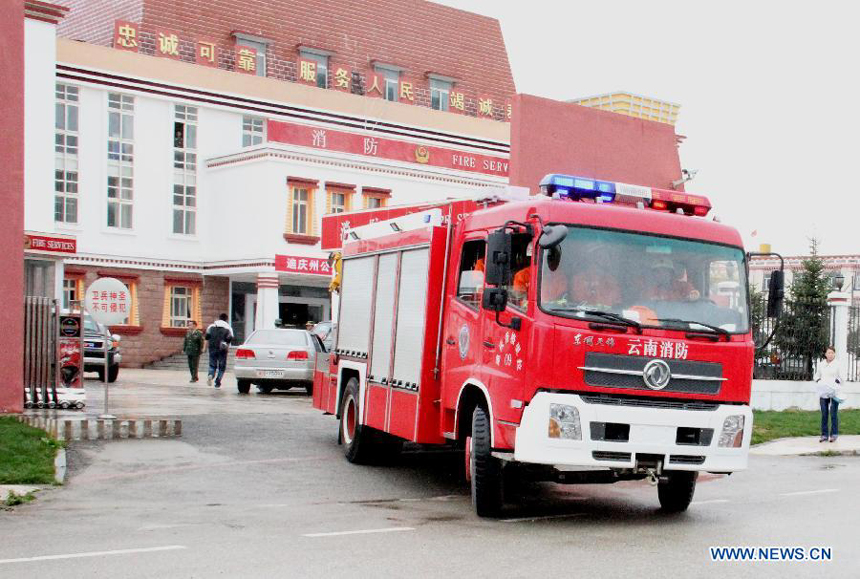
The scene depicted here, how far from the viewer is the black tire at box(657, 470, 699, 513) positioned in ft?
34.9

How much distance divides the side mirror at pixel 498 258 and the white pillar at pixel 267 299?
3066 centimetres

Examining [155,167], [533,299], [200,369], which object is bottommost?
[200,369]

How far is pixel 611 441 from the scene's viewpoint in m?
9.41

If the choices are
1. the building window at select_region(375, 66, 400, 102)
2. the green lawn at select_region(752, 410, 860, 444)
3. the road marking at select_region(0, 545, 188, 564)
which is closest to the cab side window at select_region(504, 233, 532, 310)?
the road marking at select_region(0, 545, 188, 564)

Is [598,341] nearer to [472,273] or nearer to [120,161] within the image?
[472,273]

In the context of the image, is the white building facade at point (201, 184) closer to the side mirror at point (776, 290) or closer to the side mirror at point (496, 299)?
the side mirror at point (776, 290)

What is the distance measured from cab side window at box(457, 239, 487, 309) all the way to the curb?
20.8 ft

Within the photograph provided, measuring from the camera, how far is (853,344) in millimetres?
25484

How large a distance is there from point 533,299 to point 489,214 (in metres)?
1.37

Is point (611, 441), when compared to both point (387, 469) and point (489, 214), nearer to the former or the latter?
point (489, 214)

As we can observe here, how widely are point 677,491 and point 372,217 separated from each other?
7.96 metres

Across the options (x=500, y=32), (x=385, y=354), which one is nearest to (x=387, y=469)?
(x=385, y=354)

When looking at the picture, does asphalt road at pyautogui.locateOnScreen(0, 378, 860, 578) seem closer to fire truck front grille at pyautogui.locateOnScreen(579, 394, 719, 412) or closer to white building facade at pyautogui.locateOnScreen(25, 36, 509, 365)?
A: fire truck front grille at pyautogui.locateOnScreen(579, 394, 719, 412)

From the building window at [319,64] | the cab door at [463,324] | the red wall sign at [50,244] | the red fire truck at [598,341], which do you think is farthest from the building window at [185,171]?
the red fire truck at [598,341]
